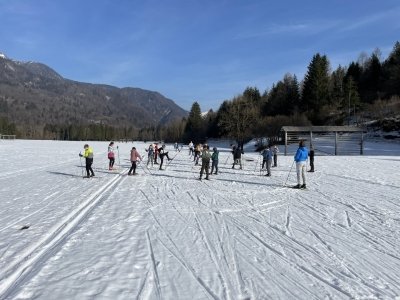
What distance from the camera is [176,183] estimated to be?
19.5 meters

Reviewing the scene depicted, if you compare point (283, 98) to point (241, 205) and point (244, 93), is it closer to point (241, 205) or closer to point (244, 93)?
point (244, 93)

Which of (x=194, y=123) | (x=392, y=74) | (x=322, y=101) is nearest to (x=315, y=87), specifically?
(x=322, y=101)

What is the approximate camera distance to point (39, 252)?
7.98 metres

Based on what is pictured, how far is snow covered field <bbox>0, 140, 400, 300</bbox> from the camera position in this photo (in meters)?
6.19

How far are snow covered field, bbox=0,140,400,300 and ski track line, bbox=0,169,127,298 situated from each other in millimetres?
20

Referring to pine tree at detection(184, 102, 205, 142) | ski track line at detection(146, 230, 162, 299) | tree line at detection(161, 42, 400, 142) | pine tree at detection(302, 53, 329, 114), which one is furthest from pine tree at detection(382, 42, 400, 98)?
ski track line at detection(146, 230, 162, 299)

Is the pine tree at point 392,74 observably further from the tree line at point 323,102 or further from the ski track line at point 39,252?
the ski track line at point 39,252

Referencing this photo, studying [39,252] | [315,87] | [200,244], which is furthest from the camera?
[315,87]

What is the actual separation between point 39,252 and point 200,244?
3.15 m

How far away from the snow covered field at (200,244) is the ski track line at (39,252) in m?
0.02

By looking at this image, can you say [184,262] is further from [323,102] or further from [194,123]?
[194,123]

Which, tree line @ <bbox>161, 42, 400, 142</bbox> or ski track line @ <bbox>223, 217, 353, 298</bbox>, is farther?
tree line @ <bbox>161, 42, 400, 142</bbox>

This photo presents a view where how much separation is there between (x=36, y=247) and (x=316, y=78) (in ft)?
239

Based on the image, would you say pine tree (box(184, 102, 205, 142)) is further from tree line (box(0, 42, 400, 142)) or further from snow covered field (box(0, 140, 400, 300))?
snow covered field (box(0, 140, 400, 300))
